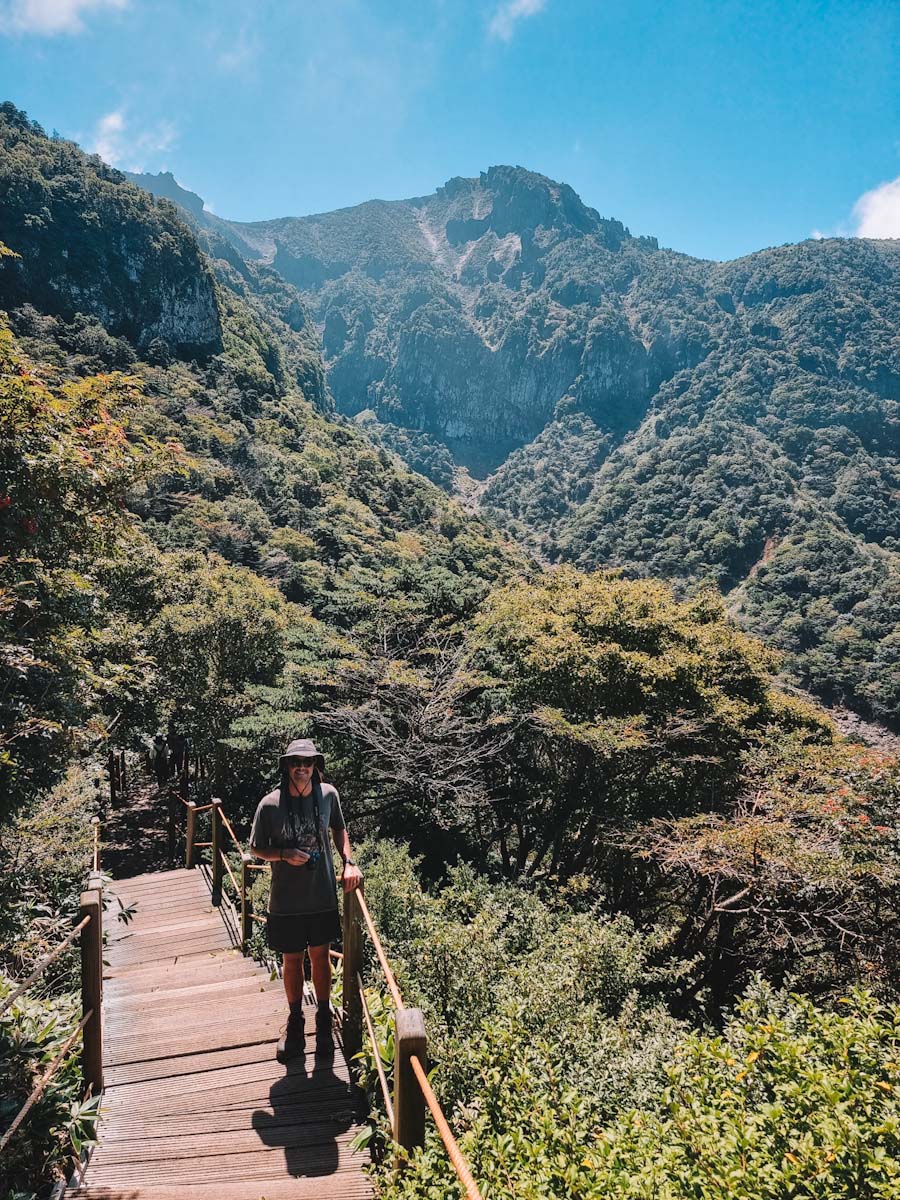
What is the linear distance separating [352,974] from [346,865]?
56 centimetres

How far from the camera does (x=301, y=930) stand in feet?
10.9

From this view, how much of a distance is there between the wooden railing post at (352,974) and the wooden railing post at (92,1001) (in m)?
1.22

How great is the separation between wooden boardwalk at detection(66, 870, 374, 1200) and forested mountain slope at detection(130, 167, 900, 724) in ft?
218

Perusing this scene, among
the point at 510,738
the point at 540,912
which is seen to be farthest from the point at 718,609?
the point at 540,912

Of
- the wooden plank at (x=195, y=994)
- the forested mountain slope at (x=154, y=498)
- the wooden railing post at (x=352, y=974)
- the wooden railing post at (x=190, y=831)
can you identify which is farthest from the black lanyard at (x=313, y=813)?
the wooden railing post at (x=190, y=831)

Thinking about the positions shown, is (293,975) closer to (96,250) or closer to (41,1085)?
(41,1085)

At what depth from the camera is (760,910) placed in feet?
26.8

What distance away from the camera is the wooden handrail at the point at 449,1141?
1.59m

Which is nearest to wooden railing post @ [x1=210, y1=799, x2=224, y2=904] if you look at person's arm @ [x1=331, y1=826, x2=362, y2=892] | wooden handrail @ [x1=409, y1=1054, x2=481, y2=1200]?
person's arm @ [x1=331, y1=826, x2=362, y2=892]

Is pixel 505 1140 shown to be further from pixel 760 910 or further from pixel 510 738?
pixel 510 738

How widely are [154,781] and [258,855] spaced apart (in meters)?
21.2

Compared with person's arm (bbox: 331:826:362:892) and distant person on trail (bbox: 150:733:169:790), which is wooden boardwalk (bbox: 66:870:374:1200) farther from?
distant person on trail (bbox: 150:733:169:790)

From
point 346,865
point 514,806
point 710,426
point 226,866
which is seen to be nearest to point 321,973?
point 346,865

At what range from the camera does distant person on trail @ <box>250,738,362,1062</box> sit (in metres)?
3.24
